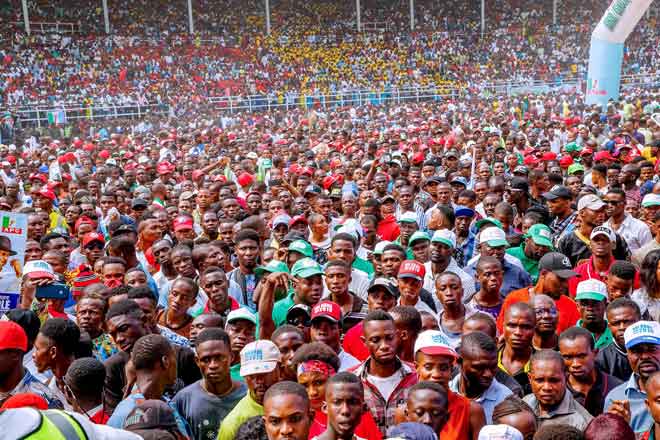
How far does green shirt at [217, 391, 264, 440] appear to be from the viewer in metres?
3.52

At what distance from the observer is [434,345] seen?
12.2 feet

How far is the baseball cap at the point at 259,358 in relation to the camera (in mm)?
3674

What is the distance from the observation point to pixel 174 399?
3838 mm

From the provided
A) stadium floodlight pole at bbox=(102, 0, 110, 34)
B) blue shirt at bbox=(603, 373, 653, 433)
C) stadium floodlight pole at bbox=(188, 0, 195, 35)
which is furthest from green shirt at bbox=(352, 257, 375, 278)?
stadium floodlight pole at bbox=(102, 0, 110, 34)

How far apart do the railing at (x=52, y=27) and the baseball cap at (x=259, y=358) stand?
96.6 feet

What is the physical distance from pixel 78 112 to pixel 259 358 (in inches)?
835

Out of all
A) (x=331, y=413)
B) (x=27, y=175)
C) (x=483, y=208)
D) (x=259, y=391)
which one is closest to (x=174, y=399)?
(x=259, y=391)

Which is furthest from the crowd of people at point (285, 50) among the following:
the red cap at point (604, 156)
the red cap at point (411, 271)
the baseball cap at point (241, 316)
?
the baseball cap at point (241, 316)

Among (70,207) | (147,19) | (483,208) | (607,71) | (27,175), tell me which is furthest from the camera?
(147,19)

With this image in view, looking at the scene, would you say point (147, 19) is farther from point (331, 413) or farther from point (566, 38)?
point (331, 413)

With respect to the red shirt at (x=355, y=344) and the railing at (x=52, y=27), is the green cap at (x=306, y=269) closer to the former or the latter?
the red shirt at (x=355, y=344)

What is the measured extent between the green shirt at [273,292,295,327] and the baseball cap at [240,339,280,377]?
1.11 meters

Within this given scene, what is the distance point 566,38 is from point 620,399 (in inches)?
1338

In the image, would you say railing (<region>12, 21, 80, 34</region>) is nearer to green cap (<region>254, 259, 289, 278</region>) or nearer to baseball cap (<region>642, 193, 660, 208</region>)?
green cap (<region>254, 259, 289, 278</region>)
